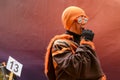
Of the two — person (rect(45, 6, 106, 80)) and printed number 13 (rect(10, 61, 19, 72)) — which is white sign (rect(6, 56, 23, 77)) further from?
person (rect(45, 6, 106, 80))

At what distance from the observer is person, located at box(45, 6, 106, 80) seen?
3.52 feet

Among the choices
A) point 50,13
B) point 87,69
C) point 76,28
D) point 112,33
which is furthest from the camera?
point 50,13

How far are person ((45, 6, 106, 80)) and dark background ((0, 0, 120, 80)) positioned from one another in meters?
1.23

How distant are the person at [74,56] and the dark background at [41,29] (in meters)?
1.23

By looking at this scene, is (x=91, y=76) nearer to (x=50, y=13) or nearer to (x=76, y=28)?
(x=76, y=28)

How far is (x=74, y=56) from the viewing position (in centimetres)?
108

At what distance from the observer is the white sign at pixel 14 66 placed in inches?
94.6

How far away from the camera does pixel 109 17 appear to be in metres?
2.40

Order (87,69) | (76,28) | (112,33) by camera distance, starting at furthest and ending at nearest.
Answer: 1. (112,33)
2. (76,28)
3. (87,69)

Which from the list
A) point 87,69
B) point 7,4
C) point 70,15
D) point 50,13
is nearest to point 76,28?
point 70,15

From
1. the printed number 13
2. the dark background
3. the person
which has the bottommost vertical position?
the person

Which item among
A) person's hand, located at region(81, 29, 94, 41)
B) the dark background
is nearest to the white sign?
the dark background

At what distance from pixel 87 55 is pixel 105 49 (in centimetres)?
135

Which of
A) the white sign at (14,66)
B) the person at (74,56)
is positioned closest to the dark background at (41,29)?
the white sign at (14,66)
